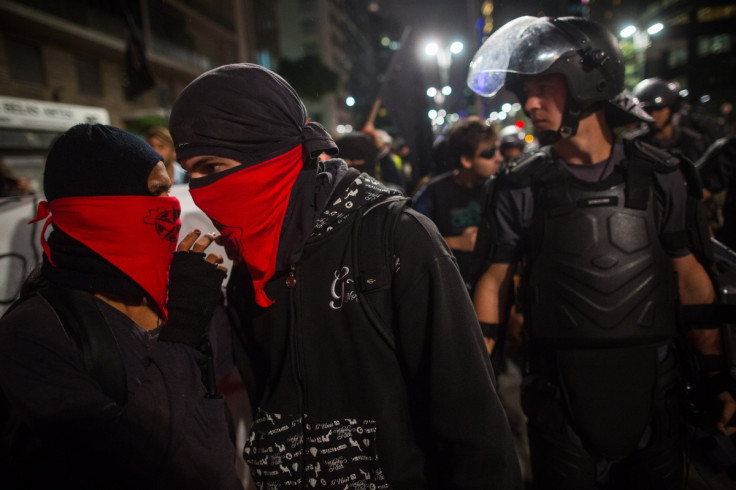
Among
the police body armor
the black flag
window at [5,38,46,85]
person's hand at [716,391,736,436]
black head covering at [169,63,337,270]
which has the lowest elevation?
person's hand at [716,391,736,436]

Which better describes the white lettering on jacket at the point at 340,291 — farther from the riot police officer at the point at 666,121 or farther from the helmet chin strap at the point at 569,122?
the riot police officer at the point at 666,121

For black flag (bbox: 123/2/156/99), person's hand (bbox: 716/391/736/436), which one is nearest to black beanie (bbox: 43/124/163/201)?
person's hand (bbox: 716/391/736/436)

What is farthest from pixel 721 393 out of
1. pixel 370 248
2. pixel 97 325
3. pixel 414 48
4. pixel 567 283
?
pixel 414 48

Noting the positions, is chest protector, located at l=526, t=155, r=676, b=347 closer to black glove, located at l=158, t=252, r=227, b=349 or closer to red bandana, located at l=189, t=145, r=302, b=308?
red bandana, located at l=189, t=145, r=302, b=308

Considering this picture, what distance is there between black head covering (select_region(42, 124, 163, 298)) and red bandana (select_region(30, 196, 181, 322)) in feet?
0.10

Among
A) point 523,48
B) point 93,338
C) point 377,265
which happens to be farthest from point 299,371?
point 523,48

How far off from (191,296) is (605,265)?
5.98 feet

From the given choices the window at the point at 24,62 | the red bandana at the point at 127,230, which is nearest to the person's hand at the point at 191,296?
the red bandana at the point at 127,230

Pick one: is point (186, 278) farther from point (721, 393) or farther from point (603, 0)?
point (603, 0)

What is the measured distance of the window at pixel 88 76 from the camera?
19.9 metres

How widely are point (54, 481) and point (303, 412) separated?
2.55ft

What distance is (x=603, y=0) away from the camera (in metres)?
3.52

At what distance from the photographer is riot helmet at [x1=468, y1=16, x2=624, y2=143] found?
2146mm

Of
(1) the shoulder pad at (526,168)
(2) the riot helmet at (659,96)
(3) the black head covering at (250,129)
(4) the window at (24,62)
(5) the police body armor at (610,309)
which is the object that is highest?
(4) the window at (24,62)
